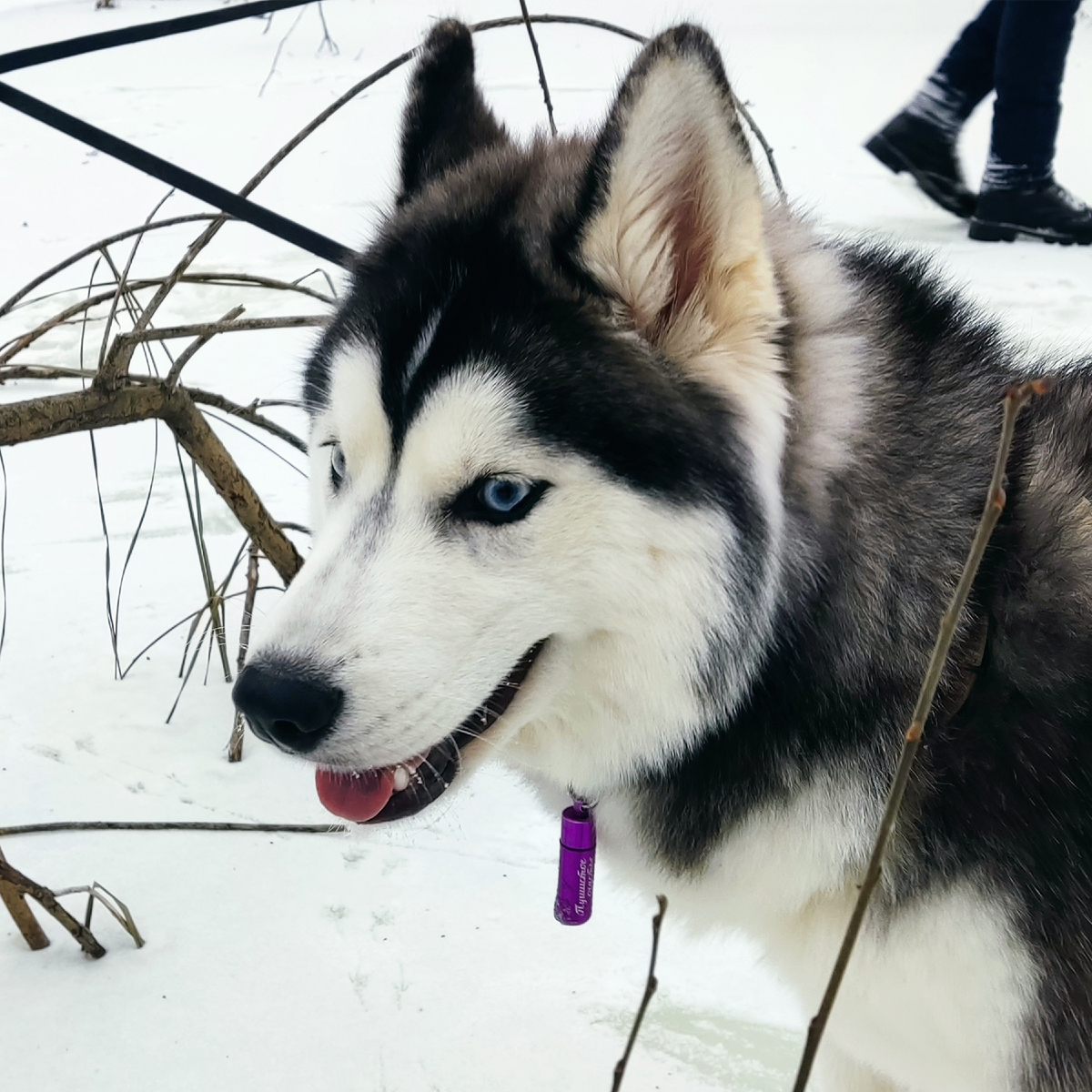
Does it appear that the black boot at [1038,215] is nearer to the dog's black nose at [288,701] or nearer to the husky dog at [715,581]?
the husky dog at [715,581]

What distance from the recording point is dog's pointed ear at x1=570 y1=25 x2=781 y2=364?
0.97 metres

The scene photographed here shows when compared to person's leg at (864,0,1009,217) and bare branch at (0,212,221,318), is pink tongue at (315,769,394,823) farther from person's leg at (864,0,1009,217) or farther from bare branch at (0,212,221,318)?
person's leg at (864,0,1009,217)

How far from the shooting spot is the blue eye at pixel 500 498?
1.04m

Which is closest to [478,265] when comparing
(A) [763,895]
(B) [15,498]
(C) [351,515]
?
(C) [351,515]

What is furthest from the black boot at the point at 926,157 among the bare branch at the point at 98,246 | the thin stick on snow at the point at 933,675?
the thin stick on snow at the point at 933,675

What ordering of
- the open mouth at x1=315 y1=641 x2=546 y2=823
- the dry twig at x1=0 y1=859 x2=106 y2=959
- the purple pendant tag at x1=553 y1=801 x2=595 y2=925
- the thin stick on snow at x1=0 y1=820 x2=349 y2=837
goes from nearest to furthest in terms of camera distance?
the open mouth at x1=315 y1=641 x2=546 y2=823
the purple pendant tag at x1=553 y1=801 x2=595 y2=925
the dry twig at x1=0 y1=859 x2=106 y2=959
the thin stick on snow at x1=0 y1=820 x2=349 y2=837

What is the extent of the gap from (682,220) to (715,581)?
0.37 m

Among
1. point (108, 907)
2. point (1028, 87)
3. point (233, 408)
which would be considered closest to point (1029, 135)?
→ point (1028, 87)

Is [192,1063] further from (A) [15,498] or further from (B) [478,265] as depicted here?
(A) [15,498]

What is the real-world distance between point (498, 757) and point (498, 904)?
0.70m

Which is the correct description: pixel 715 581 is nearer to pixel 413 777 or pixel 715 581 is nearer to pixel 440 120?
pixel 413 777

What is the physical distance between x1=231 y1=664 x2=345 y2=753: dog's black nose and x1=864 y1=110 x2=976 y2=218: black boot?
4338 mm

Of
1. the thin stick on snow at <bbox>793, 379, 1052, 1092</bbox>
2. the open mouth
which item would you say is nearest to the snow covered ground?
the open mouth

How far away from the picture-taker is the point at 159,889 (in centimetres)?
183
